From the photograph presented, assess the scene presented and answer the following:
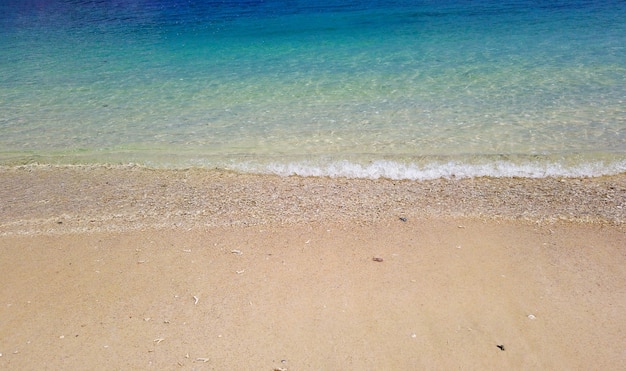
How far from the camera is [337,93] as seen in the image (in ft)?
28.5

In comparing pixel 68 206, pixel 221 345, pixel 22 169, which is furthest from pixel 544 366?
pixel 22 169

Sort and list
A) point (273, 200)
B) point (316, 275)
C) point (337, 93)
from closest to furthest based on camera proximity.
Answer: point (316, 275)
point (273, 200)
point (337, 93)

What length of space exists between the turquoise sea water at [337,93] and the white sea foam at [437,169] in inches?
1.1

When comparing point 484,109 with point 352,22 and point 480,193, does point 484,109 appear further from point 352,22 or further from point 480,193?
point 352,22

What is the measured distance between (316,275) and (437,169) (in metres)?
2.42

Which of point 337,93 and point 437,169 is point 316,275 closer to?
point 437,169

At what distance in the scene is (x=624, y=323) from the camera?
3396 millimetres

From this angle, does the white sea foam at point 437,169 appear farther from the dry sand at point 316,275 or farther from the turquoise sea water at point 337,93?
the dry sand at point 316,275

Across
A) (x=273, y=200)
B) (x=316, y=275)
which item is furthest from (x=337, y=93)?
(x=316, y=275)

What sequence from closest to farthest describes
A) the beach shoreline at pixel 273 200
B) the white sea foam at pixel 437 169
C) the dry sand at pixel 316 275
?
1. the dry sand at pixel 316 275
2. the beach shoreline at pixel 273 200
3. the white sea foam at pixel 437 169

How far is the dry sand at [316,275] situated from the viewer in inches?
130

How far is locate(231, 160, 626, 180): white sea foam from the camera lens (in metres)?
5.58

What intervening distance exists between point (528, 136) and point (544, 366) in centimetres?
408

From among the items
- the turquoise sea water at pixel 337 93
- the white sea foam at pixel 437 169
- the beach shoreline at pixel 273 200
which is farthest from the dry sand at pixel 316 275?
the turquoise sea water at pixel 337 93
